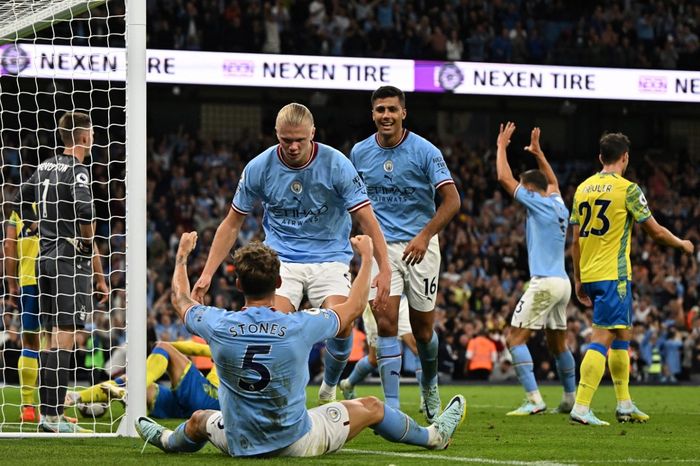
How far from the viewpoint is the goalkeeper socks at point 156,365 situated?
9.15 m

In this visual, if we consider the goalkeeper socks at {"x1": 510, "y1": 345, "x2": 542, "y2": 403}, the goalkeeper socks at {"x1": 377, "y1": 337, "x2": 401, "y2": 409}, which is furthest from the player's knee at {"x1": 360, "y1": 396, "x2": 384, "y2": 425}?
the goalkeeper socks at {"x1": 510, "y1": 345, "x2": 542, "y2": 403}

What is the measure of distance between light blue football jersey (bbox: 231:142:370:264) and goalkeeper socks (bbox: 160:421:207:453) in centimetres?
175

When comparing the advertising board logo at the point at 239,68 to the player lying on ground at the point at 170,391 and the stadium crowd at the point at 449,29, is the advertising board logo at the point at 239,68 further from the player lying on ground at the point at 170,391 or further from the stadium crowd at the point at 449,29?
the player lying on ground at the point at 170,391

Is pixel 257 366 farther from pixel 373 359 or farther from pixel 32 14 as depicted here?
pixel 373 359

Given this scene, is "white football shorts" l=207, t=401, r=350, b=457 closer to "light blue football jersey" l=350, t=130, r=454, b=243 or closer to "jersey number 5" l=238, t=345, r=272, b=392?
"jersey number 5" l=238, t=345, r=272, b=392

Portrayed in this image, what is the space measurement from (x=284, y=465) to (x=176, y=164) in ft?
65.8

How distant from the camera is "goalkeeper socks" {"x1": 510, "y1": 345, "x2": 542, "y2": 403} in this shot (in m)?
10.4

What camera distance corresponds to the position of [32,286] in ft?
29.0

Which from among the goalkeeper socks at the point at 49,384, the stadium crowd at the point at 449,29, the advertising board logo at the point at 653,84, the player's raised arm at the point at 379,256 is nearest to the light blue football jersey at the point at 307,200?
the player's raised arm at the point at 379,256

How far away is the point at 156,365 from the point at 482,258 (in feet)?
52.5

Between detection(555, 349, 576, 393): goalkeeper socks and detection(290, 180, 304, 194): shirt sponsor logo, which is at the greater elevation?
detection(290, 180, 304, 194): shirt sponsor logo

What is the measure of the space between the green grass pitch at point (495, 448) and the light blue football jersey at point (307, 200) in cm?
129

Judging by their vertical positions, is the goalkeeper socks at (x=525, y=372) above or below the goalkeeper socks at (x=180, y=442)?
below

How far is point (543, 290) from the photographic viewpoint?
1071 cm
